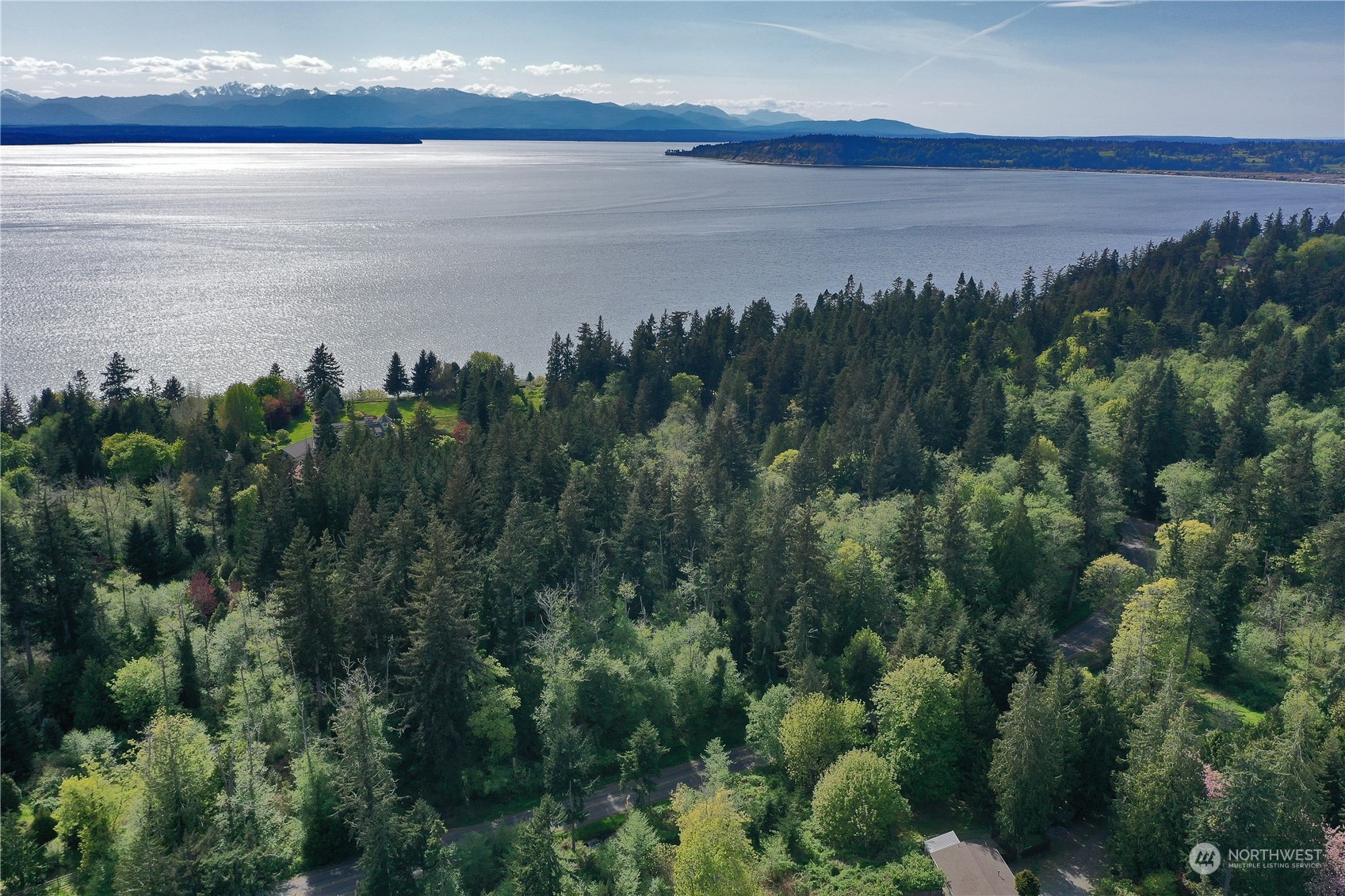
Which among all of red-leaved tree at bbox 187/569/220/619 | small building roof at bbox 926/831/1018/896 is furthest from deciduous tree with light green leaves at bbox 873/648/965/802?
red-leaved tree at bbox 187/569/220/619

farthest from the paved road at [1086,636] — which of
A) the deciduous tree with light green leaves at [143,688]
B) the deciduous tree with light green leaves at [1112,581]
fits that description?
the deciduous tree with light green leaves at [143,688]

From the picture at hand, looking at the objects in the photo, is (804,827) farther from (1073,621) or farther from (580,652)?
(1073,621)

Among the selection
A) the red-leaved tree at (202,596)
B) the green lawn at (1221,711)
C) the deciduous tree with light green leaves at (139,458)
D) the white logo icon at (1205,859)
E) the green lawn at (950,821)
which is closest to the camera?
the white logo icon at (1205,859)

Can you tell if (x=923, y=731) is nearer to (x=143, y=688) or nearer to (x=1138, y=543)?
(x=1138, y=543)

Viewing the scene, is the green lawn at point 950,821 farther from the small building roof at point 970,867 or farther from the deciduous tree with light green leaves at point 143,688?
the deciduous tree with light green leaves at point 143,688

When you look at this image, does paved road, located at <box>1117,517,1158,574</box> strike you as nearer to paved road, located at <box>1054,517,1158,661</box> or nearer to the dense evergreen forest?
paved road, located at <box>1054,517,1158,661</box>

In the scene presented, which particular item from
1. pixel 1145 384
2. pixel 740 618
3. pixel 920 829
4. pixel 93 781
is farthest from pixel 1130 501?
pixel 93 781

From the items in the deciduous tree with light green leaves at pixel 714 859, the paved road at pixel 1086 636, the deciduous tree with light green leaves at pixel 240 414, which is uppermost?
the deciduous tree with light green leaves at pixel 240 414

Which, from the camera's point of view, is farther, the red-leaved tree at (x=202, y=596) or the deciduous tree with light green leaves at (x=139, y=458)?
the deciduous tree with light green leaves at (x=139, y=458)
